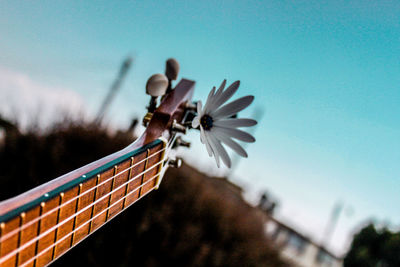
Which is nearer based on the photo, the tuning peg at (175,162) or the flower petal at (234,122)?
the flower petal at (234,122)

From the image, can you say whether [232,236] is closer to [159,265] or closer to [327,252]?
[159,265]

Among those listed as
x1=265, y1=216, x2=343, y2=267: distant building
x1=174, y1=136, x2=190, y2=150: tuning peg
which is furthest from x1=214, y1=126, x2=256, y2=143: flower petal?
x1=265, y1=216, x2=343, y2=267: distant building

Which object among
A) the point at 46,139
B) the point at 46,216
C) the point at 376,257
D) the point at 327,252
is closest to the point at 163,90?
the point at 46,216

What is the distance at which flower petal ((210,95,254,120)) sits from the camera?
3.02 feet

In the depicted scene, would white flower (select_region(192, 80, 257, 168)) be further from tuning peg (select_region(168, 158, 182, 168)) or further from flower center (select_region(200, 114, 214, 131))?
tuning peg (select_region(168, 158, 182, 168))

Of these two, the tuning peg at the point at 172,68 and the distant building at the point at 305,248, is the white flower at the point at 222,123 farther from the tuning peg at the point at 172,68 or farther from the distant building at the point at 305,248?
the distant building at the point at 305,248

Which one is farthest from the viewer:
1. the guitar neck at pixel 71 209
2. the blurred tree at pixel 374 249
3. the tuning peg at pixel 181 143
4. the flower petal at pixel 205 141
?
the blurred tree at pixel 374 249

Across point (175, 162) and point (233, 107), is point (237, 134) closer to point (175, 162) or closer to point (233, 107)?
point (233, 107)

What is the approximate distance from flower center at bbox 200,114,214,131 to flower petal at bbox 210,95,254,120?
2 centimetres

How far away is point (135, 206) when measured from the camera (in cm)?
364

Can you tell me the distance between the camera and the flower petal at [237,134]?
0.96 m

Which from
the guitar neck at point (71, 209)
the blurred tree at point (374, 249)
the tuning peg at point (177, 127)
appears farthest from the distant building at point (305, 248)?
the guitar neck at point (71, 209)

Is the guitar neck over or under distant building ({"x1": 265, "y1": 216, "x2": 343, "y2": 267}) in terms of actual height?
over

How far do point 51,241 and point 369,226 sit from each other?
24208 millimetres
